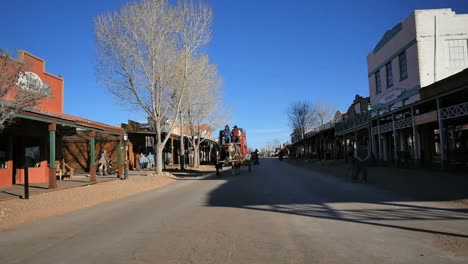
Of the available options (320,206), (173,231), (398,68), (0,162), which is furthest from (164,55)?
Answer: (173,231)

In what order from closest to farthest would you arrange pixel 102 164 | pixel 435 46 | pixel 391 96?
pixel 435 46
pixel 102 164
pixel 391 96

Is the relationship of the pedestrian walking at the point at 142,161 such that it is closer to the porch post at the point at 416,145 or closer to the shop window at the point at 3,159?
the shop window at the point at 3,159

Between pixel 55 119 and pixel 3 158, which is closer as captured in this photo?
pixel 55 119

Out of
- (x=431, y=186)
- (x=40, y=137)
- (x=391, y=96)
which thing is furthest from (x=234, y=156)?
(x=431, y=186)

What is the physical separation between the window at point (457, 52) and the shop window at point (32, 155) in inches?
981

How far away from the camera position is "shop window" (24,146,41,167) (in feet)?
78.8

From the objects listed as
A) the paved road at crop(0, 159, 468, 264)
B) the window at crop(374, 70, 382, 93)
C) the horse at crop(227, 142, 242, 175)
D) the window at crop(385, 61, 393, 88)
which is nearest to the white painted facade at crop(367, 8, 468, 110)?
the window at crop(385, 61, 393, 88)

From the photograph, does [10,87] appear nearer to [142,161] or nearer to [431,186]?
[431,186]

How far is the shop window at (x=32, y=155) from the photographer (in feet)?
78.8

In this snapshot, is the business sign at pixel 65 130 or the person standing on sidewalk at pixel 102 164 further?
the person standing on sidewalk at pixel 102 164

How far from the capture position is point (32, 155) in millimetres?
24406

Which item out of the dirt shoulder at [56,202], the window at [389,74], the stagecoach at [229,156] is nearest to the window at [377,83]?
the window at [389,74]

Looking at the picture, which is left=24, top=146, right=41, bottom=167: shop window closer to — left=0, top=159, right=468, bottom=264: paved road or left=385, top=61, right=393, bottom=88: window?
left=0, top=159, right=468, bottom=264: paved road

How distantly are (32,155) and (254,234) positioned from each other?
19.6 m
